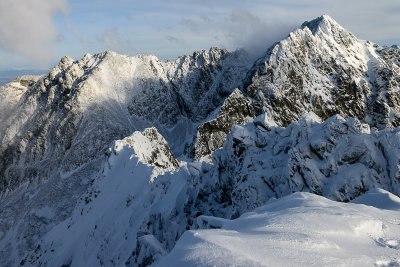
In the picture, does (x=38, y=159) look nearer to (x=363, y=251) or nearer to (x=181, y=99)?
(x=181, y=99)

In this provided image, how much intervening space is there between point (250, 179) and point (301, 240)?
1616cm

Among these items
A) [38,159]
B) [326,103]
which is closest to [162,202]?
[326,103]

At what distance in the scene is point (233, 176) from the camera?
31.2m

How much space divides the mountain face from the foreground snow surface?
614 cm

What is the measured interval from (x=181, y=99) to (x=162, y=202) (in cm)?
12916

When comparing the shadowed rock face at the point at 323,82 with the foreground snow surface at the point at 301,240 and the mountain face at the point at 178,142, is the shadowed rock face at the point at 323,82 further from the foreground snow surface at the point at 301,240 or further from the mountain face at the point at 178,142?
the foreground snow surface at the point at 301,240

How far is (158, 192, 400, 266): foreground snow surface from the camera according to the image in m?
10.8

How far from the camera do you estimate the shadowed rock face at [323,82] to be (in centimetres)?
9881

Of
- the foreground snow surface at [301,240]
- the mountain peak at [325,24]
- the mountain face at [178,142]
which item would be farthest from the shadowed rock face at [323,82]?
the foreground snow surface at [301,240]

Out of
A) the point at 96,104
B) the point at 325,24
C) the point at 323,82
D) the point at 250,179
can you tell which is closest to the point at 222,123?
the point at 323,82

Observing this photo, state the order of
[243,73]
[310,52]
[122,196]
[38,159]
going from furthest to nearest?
1. [243,73]
2. [38,159]
3. [310,52]
4. [122,196]

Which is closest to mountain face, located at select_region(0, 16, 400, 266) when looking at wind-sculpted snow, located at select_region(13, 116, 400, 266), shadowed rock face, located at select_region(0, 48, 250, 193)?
wind-sculpted snow, located at select_region(13, 116, 400, 266)

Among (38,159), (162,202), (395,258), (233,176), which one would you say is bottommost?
(38,159)

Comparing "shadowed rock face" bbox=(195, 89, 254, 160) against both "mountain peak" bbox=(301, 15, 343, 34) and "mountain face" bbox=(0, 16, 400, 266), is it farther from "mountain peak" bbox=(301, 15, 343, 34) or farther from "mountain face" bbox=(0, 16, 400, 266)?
"mountain peak" bbox=(301, 15, 343, 34)
